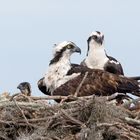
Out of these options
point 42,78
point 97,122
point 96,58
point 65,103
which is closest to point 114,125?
point 97,122

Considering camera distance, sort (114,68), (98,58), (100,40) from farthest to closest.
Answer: (100,40) < (98,58) < (114,68)

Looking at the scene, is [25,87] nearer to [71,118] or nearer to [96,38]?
[96,38]

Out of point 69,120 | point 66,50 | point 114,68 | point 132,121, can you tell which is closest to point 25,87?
point 66,50

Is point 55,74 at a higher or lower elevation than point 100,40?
lower

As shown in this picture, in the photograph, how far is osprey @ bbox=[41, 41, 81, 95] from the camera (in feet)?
37.7

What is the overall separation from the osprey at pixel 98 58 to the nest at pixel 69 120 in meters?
3.39

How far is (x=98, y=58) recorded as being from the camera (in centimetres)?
1317

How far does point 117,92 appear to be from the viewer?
37.1 feet

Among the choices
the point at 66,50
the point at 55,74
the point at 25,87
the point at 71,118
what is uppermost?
the point at 66,50

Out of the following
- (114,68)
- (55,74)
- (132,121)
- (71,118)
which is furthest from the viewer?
(114,68)

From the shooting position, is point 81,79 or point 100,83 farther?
point 100,83

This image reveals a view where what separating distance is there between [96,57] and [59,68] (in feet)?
5.63

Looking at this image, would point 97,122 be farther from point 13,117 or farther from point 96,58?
point 96,58

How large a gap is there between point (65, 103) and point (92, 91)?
1.92 m
